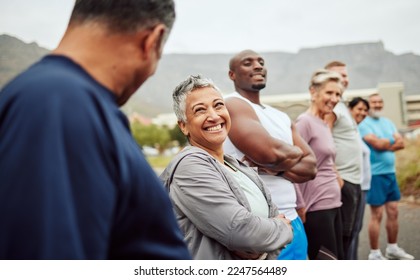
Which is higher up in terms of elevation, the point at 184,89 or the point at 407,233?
the point at 184,89

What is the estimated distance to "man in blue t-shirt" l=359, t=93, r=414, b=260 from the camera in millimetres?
2975

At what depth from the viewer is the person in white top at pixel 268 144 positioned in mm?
1699

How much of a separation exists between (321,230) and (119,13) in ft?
5.85

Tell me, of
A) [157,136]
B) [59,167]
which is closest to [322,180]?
[157,136]

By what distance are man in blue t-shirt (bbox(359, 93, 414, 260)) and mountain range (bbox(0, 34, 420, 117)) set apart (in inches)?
8.7

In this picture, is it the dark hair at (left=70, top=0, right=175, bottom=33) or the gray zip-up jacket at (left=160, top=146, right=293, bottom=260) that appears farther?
the gray zip-up jacket at (left=160, top=146, right=293, bottom=260)

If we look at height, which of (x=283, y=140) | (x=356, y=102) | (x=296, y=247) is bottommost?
(x=296, y=247)

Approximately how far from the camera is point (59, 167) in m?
0.52

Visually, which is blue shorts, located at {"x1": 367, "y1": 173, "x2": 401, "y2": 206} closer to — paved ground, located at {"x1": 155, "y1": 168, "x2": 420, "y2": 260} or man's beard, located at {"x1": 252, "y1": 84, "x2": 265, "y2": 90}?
paved ground, located at {"x1": 155, "y1": 168, "x2": 420, "y2": 260}

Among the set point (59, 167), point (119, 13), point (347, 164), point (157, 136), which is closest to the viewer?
point (59, 167)

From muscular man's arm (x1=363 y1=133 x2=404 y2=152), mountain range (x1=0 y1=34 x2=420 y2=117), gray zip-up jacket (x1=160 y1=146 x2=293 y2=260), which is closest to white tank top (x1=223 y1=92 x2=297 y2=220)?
A: mountain range (x1=0 y1=34 x2=420 y2=117)

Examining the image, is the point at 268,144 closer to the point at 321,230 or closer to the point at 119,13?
the point at 321,230

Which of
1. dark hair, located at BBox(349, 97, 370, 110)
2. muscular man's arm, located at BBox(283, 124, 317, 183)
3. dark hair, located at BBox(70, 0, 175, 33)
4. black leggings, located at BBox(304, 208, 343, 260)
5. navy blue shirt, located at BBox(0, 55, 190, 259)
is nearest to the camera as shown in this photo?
navy blue shirt, located at BBox(0, 55, 190, 259)

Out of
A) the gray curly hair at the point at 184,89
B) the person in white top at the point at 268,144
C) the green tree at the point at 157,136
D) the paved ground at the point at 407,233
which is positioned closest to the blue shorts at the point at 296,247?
the person in white top at the point at 268,144
